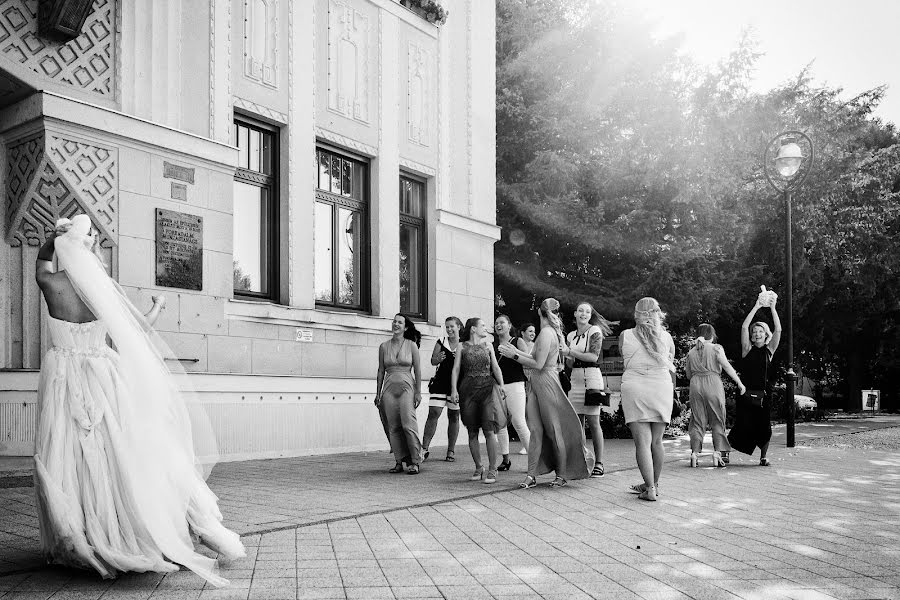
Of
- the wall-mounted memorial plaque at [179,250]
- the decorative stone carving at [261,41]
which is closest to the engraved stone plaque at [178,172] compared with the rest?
the wall-mounted memorial plaque at [179,250]

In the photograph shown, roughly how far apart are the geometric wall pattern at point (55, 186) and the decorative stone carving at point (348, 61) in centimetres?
465

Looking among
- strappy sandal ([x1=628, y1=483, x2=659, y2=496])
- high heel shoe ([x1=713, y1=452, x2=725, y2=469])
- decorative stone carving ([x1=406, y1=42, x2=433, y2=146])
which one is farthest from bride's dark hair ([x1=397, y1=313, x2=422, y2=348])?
decorative stone carving ([x1=406, y1=42, x2=433, y2=146])

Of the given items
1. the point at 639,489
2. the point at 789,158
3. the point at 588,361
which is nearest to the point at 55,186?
the point at 588,361

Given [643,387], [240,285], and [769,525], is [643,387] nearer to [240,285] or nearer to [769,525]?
[769,525]

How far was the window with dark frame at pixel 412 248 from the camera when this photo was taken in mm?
16297

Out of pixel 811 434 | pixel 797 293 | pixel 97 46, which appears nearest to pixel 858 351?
pixel 797 293

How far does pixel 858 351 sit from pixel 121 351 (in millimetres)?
40299

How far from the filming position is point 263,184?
13438 mm

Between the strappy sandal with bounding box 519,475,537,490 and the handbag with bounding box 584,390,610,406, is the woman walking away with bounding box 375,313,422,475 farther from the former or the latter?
the handbag with bounding box 584,390,610,406

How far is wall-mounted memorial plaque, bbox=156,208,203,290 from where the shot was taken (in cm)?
1125

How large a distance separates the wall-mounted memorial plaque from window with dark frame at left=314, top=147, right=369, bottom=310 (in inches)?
107

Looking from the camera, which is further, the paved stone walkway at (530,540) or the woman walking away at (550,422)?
the woman walking away at (550,422)

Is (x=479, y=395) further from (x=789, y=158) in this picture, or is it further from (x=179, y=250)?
(x=789, y=158)

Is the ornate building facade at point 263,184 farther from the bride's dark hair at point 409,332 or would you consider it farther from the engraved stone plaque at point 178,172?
the bride's dark hair at point 409,332
